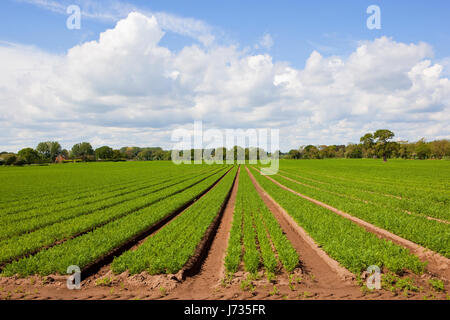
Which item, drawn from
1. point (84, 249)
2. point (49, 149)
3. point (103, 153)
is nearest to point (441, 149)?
point (84, 249)

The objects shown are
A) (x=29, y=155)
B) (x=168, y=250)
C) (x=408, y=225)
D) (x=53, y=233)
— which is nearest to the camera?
(x=168, y=250)

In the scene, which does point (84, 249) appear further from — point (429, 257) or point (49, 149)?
point (49, 149)

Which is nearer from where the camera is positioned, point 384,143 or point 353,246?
point 353,246

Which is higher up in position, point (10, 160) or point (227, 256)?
point (10, 160)

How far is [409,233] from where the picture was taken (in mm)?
10109

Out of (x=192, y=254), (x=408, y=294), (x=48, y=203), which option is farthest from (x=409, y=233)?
(x=48, y=203)

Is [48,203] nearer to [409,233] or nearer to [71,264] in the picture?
[71,264]

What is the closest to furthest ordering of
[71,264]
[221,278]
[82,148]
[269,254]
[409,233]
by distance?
[221,278] → [71,264] → [269,254] → [409,233] → [82,148]

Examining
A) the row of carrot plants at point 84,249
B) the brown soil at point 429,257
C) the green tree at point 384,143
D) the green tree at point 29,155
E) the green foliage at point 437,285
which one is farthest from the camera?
the green tree at point 29,155

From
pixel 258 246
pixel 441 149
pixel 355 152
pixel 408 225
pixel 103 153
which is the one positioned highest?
pixel 441 149

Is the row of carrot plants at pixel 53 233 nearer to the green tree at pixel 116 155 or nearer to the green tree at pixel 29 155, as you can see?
the green tree at pixel 29 155

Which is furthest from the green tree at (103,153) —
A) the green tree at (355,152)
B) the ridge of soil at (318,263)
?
the green tree at (355,152)
